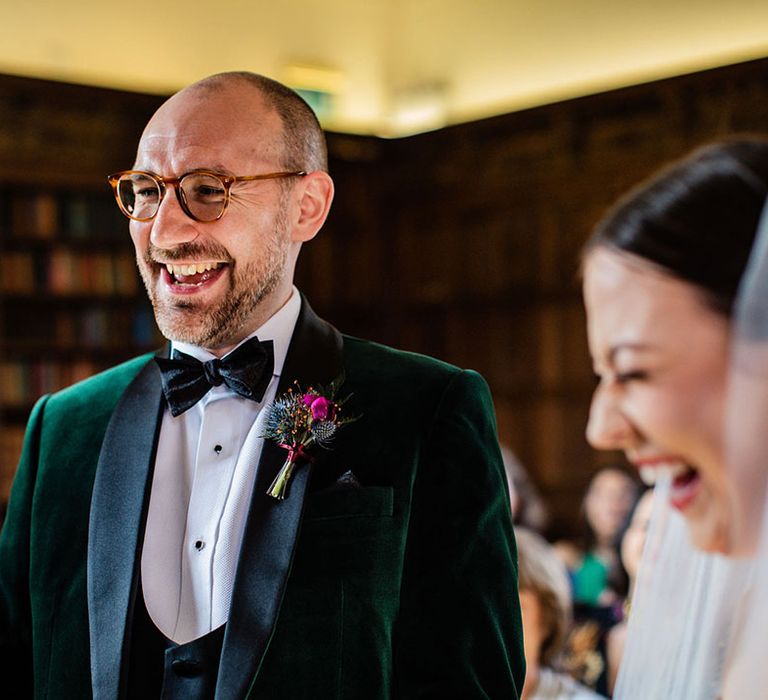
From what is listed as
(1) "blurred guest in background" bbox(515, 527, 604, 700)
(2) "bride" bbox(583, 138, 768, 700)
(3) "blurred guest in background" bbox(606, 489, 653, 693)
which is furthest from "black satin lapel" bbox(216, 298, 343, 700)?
(3) "blurred guest in background" bbox(606, 489, 653, 693)

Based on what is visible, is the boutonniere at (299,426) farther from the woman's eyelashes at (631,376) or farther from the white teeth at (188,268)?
the woman's eyelashes at (631,376)

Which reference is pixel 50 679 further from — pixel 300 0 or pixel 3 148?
pixel 300 0

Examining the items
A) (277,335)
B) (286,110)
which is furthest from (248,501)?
(286,110)

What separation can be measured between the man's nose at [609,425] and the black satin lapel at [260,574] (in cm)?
78

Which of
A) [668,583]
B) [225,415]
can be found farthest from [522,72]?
[668,583]

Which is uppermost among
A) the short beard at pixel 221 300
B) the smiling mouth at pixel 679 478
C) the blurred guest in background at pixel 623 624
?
the short beard at pixel 221 300

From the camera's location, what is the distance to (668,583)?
3.96 ft

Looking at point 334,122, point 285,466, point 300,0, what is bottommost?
point 285,466

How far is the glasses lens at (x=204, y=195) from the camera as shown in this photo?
1.83m

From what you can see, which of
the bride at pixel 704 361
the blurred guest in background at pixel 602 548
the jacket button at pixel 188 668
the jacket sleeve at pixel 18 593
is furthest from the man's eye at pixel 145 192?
the blurred guest in background at pixel 602 548

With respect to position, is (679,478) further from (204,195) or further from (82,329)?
(82,329)

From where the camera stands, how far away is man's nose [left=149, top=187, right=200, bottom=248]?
71.2 inches

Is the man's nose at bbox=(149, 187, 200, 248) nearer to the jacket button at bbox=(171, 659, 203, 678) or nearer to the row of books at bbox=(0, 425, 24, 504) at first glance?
the jacket button at bbox=(171, 659, 203, 678)

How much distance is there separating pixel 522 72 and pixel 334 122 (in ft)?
4.95
